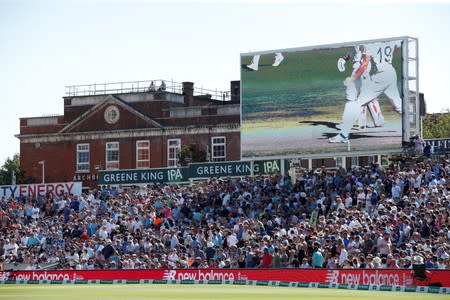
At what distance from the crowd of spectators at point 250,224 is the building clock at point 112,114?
2538 centimetres

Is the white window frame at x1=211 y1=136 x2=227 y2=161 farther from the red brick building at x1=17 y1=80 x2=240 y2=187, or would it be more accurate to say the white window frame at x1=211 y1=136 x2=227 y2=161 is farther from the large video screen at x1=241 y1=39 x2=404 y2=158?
the large video screen at x1=241 y1=39 x2=404 y2=158

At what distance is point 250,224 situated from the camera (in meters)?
44.3

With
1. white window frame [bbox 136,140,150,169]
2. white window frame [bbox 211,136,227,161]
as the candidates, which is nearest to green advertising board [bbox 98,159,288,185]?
white window frame [bbox 211,136,227,161]

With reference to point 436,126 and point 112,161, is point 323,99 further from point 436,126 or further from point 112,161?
point 436,126

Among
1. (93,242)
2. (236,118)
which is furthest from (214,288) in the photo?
(236,118)

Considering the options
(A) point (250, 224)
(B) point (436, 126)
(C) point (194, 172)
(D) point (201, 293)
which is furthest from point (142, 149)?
(D) point (201, 293)

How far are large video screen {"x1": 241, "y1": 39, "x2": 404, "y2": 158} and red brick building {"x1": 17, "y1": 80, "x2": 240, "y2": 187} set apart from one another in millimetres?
24329

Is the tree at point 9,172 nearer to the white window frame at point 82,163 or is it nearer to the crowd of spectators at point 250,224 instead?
the white window frame at point 82,163

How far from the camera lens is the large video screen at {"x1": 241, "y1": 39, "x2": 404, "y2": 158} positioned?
4928 cm

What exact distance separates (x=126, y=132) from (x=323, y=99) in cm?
3311

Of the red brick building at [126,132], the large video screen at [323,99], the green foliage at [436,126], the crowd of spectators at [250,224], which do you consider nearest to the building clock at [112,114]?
the red brick building at [126,132]

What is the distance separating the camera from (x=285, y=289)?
3425 centimetres

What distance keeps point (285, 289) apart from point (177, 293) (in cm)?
376

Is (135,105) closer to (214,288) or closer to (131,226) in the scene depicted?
(131,226)
